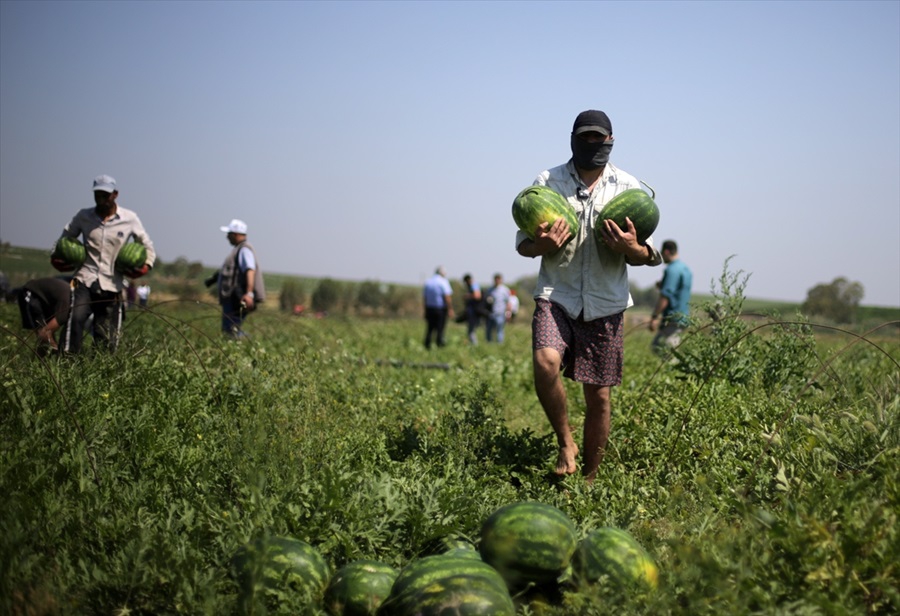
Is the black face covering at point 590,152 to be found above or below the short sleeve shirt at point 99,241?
above

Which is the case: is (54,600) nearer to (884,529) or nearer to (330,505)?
(330,505)

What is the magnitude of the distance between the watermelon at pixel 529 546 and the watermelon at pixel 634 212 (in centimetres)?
200

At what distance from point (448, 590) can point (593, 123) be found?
2.93m

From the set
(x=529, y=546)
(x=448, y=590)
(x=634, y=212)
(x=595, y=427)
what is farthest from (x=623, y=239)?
(x=448, y=590)

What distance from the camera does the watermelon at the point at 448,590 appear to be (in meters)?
2.58

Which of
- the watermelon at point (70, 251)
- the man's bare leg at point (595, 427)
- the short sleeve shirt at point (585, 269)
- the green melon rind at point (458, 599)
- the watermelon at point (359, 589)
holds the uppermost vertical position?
the short sleeve shirt at point (585, 269)

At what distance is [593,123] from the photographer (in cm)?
454

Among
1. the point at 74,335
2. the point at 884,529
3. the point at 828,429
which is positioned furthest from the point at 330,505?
the point at 74,335

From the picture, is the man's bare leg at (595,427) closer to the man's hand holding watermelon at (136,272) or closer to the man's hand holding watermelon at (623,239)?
the man's hand holding watermelon at (623,239)

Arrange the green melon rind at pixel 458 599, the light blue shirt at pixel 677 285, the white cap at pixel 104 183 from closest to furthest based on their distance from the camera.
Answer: the green melon rind at pixel 458 599 < the white cap at pixel 104 183 < the light blue shirt at pixel 677 285

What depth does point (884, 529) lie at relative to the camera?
264 cm

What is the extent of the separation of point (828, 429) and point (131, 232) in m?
6.18

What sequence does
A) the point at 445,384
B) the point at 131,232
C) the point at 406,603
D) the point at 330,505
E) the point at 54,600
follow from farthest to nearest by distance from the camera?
1. the point at 445,384
2. the point at 131,232
3. the point at 330,505
4. the point at 406,603
5. the point at 54,600

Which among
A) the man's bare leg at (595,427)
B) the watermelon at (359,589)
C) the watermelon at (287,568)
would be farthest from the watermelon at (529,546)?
the man's bare leg at (595,427)
